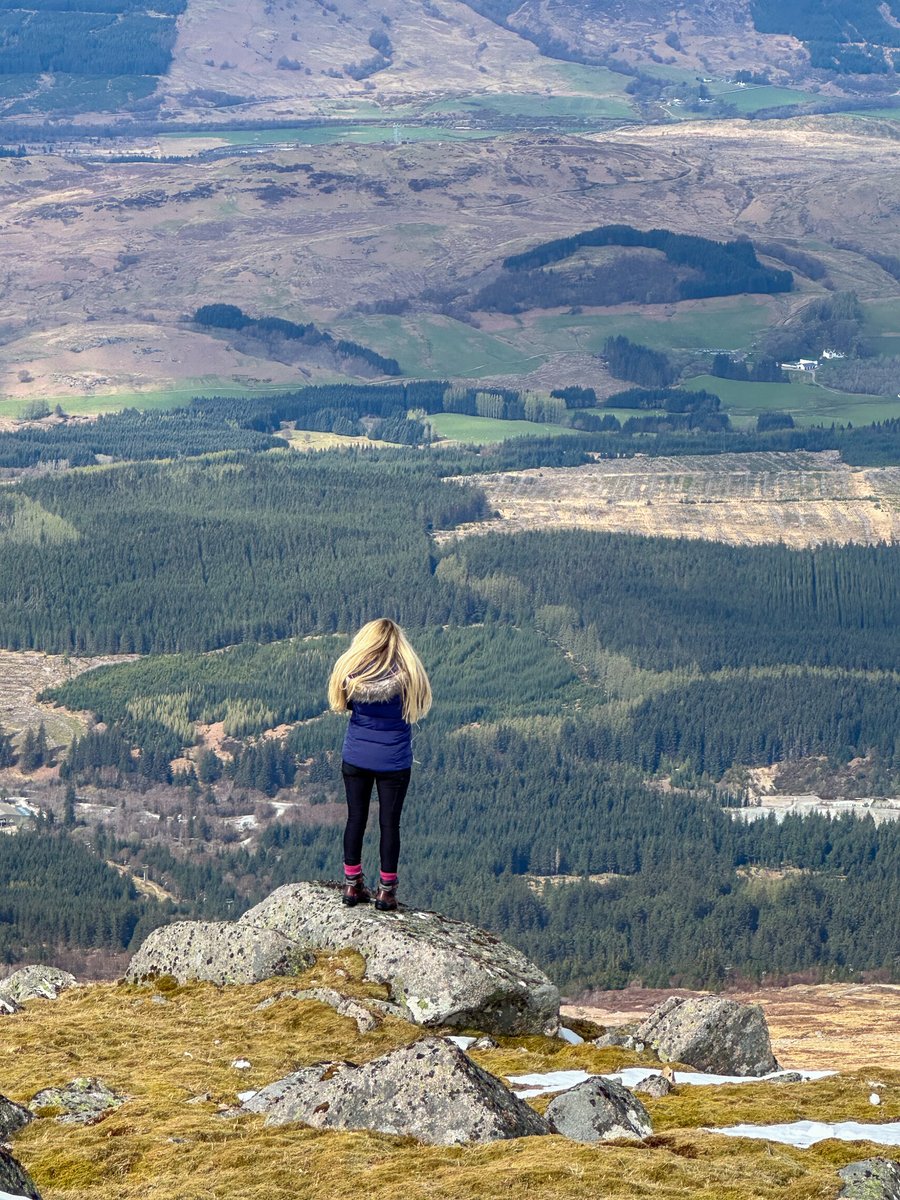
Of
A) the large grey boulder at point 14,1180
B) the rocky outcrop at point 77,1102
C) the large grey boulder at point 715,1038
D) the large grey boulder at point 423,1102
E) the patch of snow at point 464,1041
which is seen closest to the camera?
the large grey boulder at point 14,1180

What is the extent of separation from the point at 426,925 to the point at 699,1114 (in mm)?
12624

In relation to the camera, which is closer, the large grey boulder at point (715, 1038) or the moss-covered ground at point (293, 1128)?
the moss-covered ground at point (293, 1128)

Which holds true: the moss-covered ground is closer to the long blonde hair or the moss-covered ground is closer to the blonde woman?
the blonde woman

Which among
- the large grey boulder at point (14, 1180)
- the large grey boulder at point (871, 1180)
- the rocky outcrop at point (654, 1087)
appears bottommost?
the rocky outcrop at point (654, 1087)

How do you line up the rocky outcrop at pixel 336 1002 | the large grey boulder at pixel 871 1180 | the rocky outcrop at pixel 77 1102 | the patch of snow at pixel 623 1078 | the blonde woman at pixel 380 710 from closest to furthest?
the large grey boulder at pixel 871 1180 < the rocky outcrop at pixel 77 1102 < the patch of snow at pixel 623 1078 < the blonde woman at pixel 380 710 < the rocky outcrop at pixel 336 1002

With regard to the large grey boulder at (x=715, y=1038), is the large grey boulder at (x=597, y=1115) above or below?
above

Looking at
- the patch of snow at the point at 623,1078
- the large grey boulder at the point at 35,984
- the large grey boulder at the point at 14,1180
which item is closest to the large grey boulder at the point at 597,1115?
the patch of snow at the point at 623,1078

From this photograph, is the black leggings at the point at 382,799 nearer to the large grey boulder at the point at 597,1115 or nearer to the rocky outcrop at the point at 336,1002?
the rocky outcrop at the point at 336,1002

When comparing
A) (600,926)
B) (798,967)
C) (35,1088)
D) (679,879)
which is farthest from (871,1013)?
(35,1088)

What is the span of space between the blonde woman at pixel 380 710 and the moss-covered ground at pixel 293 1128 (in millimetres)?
4767

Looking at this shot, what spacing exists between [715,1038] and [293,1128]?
16801mm

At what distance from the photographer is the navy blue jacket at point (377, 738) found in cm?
5750

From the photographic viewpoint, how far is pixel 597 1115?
159 feet

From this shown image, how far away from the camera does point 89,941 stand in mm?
161125
